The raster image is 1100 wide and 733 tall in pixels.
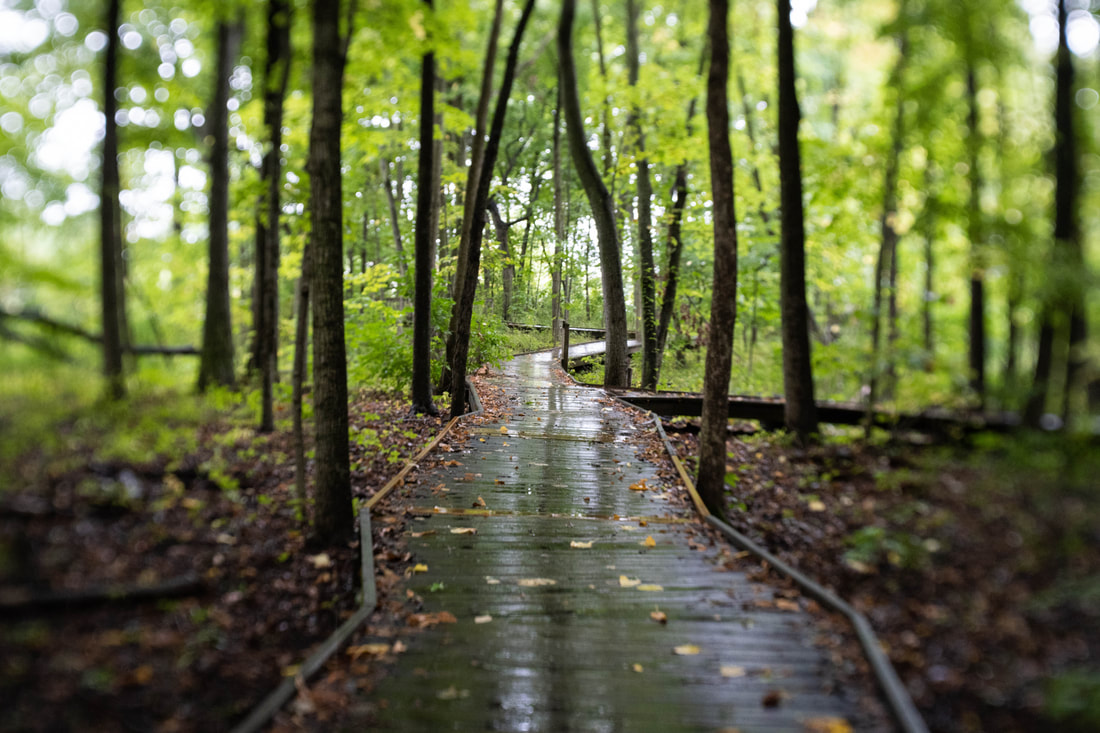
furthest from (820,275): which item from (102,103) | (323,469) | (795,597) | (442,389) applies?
(102,103)

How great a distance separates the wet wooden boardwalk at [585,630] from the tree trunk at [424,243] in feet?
11.6

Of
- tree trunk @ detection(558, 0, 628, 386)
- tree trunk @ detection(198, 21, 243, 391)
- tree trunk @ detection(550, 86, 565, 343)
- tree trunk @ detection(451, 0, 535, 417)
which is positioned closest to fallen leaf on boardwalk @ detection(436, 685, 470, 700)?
tree trunk @ detection(198, 21, 243, 391)

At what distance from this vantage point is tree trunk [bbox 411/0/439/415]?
8148 mm

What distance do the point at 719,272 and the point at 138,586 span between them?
5.03 meters

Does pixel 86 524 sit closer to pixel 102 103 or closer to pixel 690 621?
pixel 102 103

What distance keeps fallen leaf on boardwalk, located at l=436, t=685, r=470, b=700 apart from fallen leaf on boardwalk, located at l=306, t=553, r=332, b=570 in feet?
5.63

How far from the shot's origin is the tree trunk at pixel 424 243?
815 cm

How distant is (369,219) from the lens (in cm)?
2348

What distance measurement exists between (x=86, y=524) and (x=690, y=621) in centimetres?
317

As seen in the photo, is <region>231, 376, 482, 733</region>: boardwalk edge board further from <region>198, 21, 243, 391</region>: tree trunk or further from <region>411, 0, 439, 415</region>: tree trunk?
<region>411, 0, 439, 415</region>: tree trunk

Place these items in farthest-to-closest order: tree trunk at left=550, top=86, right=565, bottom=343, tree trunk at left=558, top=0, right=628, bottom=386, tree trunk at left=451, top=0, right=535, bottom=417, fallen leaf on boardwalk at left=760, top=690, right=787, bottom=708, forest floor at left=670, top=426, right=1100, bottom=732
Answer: tree trunk at left=550, top=86, right=565, bottom=343 → tree trunk at left=558, top=0, right=628, bottom=386 → tree trunk at left=451, top=0, right=535, bottom=417 → fallen leaf on boardwalk at left=760, top=690, right=787, bottom=708 → forest floor at left=670, top=426, right=1100, bottom=732

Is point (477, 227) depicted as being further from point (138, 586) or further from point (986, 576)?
point (986, 576)

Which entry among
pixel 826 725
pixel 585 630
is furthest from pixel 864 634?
pixel 585 630

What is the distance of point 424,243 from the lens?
8703 mm
